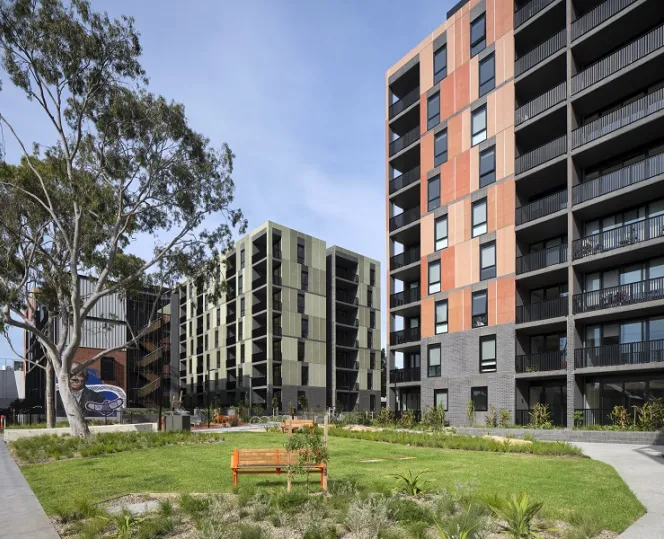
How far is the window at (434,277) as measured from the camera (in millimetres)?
37375

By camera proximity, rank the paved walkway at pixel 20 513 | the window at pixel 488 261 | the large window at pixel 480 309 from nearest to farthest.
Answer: the paved walkway at pixel 20 513, the window at pixel 488 261, the large window at pixel 480 309

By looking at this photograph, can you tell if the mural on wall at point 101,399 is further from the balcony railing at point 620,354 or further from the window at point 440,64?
the window at point 440,64

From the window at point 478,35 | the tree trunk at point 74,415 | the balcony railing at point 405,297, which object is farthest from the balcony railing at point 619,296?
the tree trunk at point 74,415

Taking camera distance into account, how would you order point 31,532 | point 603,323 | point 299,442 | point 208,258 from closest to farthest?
point 31,532, point 299,442, point 603,323, point 208,258

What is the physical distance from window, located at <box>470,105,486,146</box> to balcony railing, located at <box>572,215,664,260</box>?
9.76m

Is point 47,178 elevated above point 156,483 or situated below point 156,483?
above

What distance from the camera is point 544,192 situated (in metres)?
33.0

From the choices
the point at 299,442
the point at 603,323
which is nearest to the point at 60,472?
the point at 299,442

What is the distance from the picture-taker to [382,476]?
44.6 feet

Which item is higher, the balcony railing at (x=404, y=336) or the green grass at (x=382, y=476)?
the balcony railing at (x=404, y=336)

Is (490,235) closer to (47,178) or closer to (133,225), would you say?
(133,225)

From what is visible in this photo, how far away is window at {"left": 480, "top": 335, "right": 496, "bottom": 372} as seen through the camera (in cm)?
3259

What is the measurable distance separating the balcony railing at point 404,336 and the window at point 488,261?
9.52 meters

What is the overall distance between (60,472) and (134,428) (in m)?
15.5
